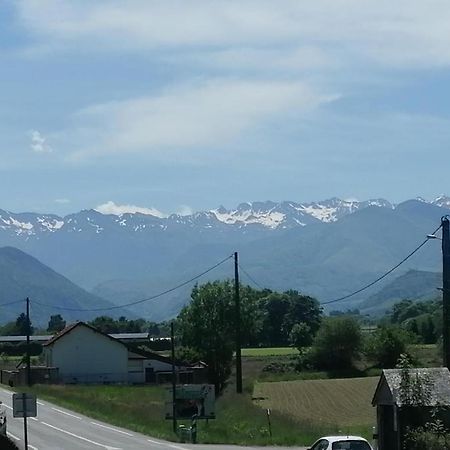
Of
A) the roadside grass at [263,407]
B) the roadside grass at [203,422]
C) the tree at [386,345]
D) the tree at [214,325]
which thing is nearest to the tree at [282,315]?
the tree at [386,345]

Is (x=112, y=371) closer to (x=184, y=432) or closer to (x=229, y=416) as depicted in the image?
(x=229, y=416)

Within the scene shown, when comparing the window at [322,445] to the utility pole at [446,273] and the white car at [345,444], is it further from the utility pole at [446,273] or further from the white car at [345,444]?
the utility pole at [446,273]

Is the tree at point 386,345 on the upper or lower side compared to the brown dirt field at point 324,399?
upper

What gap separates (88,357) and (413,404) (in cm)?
6698

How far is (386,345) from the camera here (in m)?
101

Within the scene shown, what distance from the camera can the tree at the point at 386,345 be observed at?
9971cm

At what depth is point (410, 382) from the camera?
31109 millimetres

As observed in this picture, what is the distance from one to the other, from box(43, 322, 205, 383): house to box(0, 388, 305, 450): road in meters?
33.7

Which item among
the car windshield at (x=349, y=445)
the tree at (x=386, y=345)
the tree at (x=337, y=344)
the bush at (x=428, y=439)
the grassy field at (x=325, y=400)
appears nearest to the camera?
the car windshield at (x=349, y=445)

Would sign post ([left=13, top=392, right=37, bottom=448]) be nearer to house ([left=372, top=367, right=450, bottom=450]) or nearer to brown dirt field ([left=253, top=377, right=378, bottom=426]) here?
house ([left=372, top=367, right=450, bottom=450])

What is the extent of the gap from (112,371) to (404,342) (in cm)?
2558

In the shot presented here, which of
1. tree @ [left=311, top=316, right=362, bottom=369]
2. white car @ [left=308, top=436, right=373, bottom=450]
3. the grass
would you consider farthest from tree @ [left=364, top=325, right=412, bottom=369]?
white car @ [left=308, top=436, right=373, bottom=450]

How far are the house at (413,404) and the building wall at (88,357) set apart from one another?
62.9 m

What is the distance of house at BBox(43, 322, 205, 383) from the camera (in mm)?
95438
